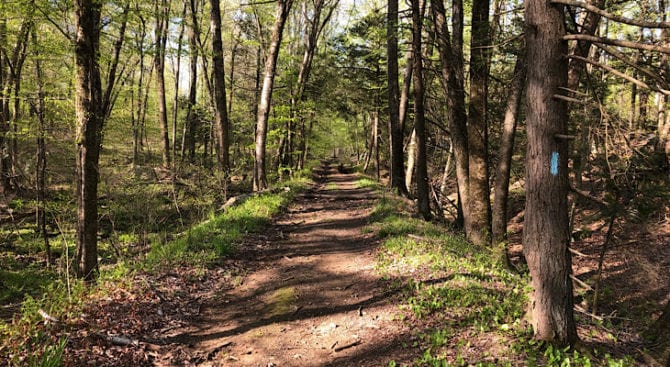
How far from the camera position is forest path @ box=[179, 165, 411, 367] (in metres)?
4.58

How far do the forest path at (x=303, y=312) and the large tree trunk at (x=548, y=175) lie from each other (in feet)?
5.36

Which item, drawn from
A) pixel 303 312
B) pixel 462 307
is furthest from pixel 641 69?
pixel 303 312

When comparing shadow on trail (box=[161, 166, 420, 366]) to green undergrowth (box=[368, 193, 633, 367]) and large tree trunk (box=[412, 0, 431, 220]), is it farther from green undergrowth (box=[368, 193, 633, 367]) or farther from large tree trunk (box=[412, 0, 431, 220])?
large tree trunk (box=[412, 0, 431, 220])

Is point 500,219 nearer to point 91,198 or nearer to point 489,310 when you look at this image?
point 489,310

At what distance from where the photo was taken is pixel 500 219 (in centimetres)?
870

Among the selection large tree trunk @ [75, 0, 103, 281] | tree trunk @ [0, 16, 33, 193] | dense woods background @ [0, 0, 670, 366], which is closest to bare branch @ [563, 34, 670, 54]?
dense woods background @ [0, 0, 670, 366]

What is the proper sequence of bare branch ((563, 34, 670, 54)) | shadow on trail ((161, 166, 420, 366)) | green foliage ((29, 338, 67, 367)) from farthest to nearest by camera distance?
1. shadow on trail ((161, 166, 420, 366))
2. green foliage ((29, 338, 67, 367))
3. bare branch ((563, 34, 670, 54))

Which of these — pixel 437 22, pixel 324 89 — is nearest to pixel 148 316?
pixel 437 22

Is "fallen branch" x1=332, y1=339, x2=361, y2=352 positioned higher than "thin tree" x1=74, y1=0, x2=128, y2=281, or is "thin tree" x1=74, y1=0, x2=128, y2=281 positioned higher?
"thin tree" x1=74, y1=0, x2=128, y2=281

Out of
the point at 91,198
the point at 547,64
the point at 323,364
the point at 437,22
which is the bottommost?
the point at 323,364

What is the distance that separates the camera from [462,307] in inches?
200

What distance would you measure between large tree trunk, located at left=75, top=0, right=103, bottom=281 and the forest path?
80.0 inches

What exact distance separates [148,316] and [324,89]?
771 inches

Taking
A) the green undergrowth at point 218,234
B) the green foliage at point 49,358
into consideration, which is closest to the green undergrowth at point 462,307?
the green foliage at point 49,358
